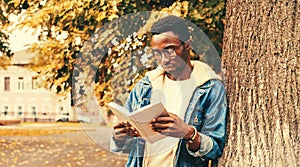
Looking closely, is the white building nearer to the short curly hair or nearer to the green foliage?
the green foliage

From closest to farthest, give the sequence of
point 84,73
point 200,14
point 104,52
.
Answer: point 84,73 < point 104,52 < point 200,14

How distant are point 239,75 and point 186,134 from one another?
695mm

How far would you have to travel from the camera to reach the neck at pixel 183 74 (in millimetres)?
3156

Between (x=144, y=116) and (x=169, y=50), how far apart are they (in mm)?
345

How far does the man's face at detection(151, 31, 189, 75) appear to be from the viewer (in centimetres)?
304

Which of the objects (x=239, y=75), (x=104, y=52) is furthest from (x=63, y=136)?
(x=239, y=75)

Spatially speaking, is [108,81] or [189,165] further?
[108,81]

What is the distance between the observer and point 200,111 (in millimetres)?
3156

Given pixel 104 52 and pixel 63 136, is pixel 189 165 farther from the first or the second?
pixel 63 136

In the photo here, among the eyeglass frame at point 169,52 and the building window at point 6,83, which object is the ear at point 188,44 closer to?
the eyeglass frame at point 169,52

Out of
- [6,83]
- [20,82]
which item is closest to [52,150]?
[6,83]

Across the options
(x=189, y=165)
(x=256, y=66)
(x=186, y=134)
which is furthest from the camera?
(x=256, y=66)

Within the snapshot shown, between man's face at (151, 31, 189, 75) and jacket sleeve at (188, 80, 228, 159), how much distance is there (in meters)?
0.23

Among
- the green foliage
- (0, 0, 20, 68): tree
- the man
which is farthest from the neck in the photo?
(0, 0, 20, 68): tree
